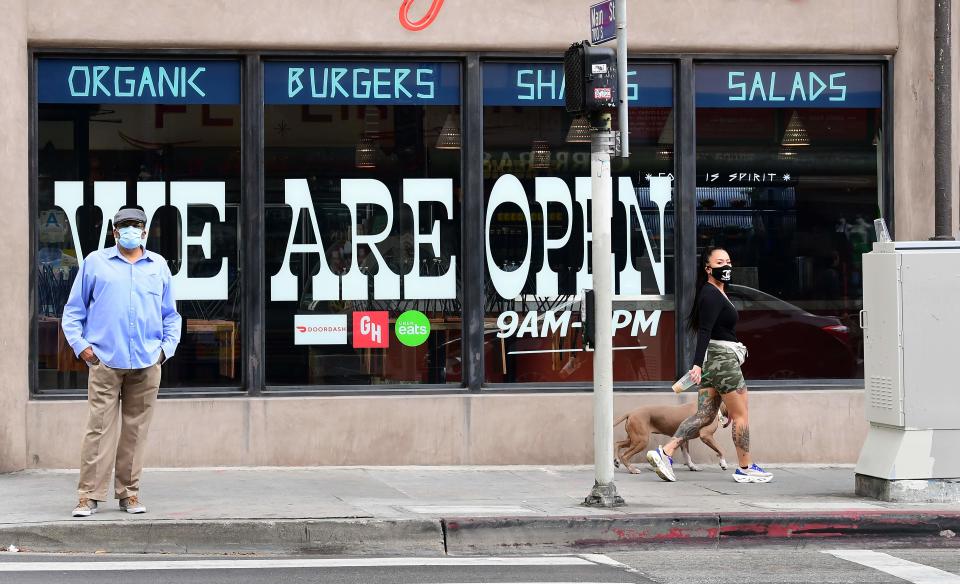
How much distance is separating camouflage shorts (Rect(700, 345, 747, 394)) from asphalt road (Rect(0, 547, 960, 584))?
2392 millimetres

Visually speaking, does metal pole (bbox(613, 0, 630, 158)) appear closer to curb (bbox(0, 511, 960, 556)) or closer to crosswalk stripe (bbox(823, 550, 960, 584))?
curb (bbox(0, 511, 960, 556))

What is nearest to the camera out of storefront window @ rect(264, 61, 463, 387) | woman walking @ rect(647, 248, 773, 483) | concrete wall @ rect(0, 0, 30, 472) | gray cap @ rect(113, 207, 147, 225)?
gray cap @ rect(113, 207, 147, 225)

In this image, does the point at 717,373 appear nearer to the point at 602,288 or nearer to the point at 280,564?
the point at 602,288

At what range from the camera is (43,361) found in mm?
11656

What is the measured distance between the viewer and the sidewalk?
8680 millimetres

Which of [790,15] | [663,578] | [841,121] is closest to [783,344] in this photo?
[841,121]

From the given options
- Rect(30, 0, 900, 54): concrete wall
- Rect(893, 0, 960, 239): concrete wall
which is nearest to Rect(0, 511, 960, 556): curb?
Rect(893, 0, 960, 239): concrete wall

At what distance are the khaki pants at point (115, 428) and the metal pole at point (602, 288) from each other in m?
3.10

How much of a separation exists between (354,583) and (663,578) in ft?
5.87

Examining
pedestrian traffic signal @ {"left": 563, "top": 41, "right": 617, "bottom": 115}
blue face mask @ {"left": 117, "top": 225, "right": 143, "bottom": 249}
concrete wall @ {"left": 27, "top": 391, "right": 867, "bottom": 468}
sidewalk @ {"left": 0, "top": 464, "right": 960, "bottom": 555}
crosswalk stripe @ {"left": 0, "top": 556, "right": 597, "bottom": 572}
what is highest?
pedestrian traffic signal @ {"left": 563, "top": 41, "right": 617, "bottom": 115}

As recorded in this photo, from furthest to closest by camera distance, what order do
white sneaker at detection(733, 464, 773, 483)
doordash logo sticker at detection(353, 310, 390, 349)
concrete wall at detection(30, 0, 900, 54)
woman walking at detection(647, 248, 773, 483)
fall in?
1. doordash logo sticker at detection(353, 310, 390, 349)
2. concrete wall at detection(30, 0, 900, 54)
3. white sneaker at detection(733, 464, 773, 483)
4. woman walking at detection(647, 248, 773, 483)

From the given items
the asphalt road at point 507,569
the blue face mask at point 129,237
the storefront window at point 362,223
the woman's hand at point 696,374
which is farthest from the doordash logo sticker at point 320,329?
the asphalt road at point 507,569

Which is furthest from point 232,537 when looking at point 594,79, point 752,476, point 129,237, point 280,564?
point 752,476

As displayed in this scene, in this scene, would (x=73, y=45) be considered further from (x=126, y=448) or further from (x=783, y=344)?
(x=783, y=344)
